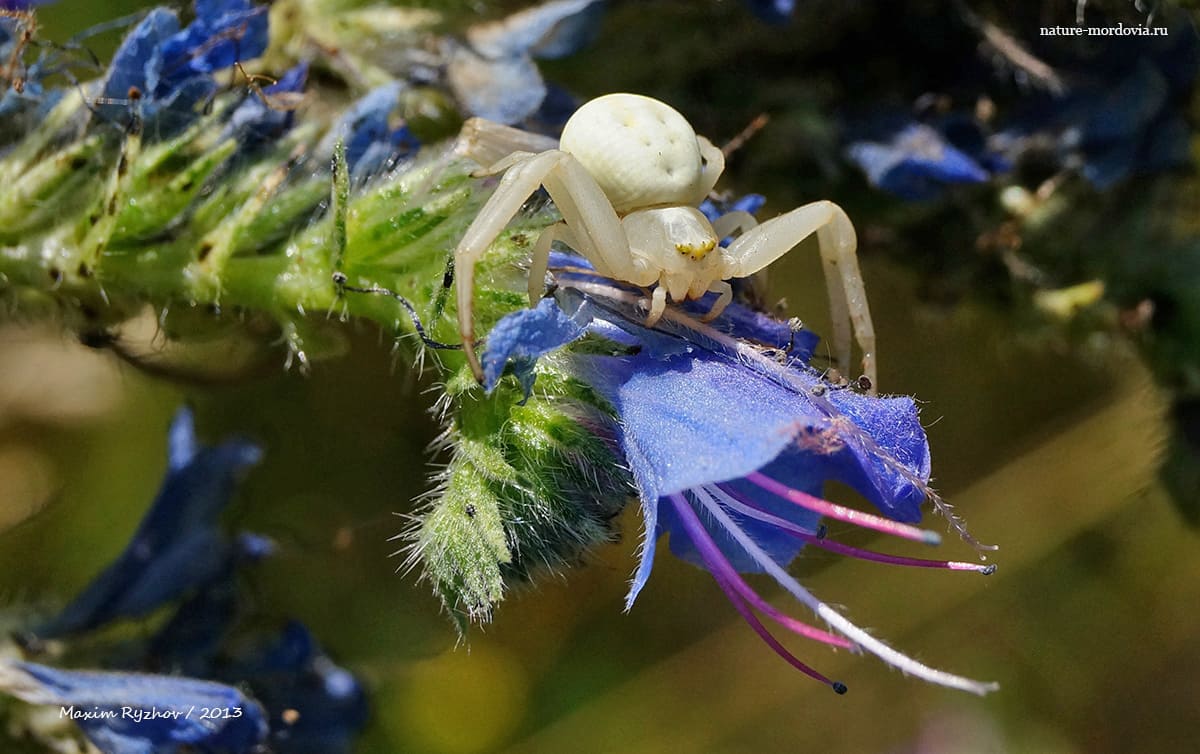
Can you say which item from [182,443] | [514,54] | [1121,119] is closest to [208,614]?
[182,443]

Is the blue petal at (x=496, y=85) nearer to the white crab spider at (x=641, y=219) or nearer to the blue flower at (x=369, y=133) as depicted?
the blue flower at (x=369, y=133)

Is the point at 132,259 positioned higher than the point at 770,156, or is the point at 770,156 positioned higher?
the point at 132,259

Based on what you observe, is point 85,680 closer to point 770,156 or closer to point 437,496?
point 437,496

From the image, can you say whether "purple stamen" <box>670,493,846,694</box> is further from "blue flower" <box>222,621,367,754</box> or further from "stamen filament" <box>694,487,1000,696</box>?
"blue flower" <box>222,621,367,754</box>

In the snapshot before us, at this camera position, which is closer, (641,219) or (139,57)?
(641,219)

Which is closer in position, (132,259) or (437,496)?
(437,496)

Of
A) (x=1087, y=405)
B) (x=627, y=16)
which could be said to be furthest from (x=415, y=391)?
(x=1087, y=405)

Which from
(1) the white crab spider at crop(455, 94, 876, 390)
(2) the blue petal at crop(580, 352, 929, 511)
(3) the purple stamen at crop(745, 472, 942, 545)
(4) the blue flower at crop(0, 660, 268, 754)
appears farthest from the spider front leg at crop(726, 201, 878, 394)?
(4) the blue flower at crop(0, 660, 268, 754)

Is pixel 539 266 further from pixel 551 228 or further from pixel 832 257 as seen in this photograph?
pixel 832 257
